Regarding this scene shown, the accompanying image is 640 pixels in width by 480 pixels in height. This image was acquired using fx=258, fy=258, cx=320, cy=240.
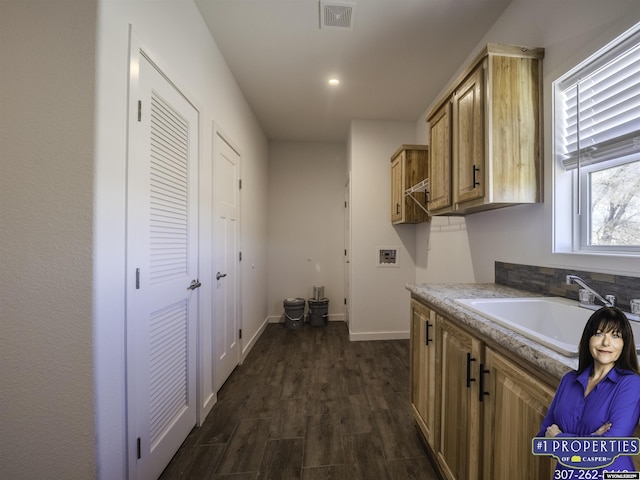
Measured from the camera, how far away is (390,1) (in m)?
1.66

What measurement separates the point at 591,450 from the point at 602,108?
145 centimetres

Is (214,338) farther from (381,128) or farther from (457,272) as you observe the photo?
(381,128)

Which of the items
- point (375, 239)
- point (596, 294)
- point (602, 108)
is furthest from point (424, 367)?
point (375, 239)

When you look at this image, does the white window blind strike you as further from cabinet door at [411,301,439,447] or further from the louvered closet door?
the louvered closet door

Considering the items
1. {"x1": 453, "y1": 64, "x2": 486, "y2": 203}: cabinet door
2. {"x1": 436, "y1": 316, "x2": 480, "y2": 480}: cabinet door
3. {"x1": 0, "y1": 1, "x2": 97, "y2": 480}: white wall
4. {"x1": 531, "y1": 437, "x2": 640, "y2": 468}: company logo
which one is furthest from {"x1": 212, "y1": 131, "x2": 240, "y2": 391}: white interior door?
{"x1": 531, "y1": 437, "x2": 640, "y2": 468}: company logo

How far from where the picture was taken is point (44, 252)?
92 cm

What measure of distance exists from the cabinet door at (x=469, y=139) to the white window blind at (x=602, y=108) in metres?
0.38

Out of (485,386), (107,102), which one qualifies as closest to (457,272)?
(485,386)

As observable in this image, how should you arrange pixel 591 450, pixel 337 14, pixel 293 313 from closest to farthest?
1. pixel 591 450
2. pixel 337 14
3. pixel 293 313

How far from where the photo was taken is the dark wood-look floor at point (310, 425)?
4.63 feet

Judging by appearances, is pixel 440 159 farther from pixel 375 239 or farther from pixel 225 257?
pixel 225 257

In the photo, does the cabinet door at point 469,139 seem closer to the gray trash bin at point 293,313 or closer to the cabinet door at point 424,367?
the cabinet door at point 424,367

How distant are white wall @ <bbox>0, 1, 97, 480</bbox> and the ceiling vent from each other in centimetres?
142

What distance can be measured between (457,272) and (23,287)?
2.68 m
